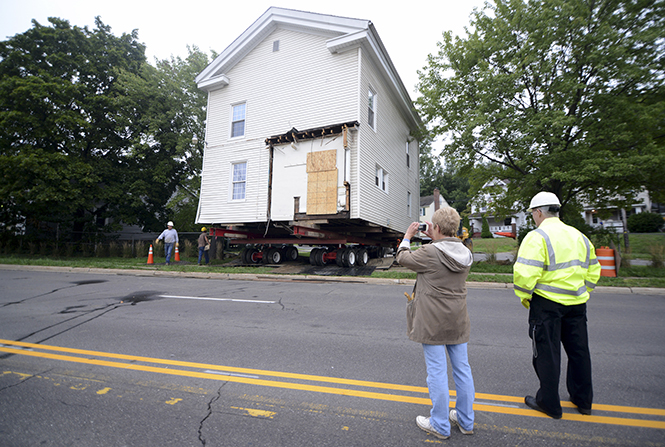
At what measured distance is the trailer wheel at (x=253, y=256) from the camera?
16.4 meters

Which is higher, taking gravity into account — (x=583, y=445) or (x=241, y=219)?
(x=241, y=219)

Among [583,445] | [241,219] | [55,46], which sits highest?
[55,46]

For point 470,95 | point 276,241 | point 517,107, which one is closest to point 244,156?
point 276,241

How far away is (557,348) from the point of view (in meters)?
2.83

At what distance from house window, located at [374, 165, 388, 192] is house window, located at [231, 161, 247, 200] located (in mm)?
5979

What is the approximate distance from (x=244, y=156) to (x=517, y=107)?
11586 mm

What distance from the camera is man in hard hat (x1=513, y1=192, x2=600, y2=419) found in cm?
281

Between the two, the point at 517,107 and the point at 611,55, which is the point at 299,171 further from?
the point at 611,55

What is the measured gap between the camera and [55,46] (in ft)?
65.8

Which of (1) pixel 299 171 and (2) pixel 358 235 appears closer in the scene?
(1) pixel 299 171

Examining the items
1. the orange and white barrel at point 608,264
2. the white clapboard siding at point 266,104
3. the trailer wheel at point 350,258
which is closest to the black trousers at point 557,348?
the orange and white barrel at point 608,264

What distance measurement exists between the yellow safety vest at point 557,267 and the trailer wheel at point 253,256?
14.7 m

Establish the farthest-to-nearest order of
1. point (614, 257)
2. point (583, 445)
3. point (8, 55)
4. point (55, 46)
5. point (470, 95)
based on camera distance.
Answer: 1. point (55, 46)
2. point (8, 55)
3. point (470, 95)
4. point (614, 257)
5. point (583, 445)

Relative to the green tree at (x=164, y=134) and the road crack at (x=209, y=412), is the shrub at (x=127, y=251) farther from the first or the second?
the road crack at (x=209, y=412)
